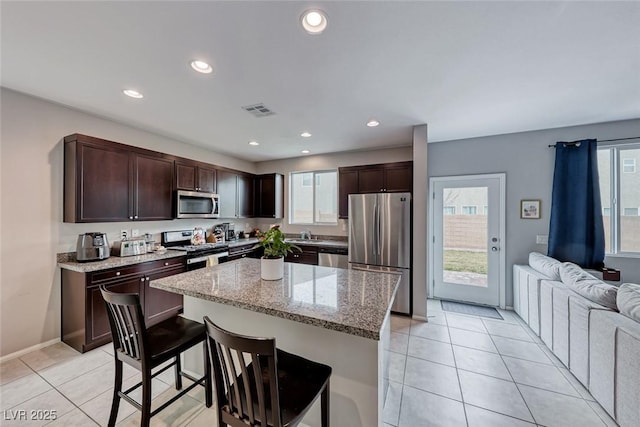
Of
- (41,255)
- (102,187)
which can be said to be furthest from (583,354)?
(41,255)

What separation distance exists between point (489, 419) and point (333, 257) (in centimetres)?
277

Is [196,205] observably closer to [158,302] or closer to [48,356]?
[158,302]

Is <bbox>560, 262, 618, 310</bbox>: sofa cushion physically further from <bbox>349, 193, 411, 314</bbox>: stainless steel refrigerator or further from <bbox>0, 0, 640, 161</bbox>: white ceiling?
<bbox>0, 0, 640, 161</bbox>: white ceiling

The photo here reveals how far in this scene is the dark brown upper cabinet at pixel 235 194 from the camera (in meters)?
4.55

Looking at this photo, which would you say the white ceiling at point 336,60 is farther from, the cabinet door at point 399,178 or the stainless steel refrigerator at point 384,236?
the stainless steel refrigerator at point 384,236

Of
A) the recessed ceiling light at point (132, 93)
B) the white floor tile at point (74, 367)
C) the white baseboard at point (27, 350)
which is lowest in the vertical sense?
the white floor tile at point (74, 367)

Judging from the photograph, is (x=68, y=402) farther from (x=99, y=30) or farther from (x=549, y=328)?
(x=549, y=328)

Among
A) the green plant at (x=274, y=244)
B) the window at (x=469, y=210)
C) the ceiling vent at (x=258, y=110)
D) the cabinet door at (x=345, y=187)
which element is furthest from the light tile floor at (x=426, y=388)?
the ceiling vent at (x=258, y=110)

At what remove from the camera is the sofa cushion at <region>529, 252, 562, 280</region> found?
277cm

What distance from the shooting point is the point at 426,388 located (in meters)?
2.08

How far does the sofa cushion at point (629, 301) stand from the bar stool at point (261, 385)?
2158 mm

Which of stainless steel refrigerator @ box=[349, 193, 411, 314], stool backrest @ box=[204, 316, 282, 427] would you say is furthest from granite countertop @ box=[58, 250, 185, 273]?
stainless steel refrigerator @ box=[349, 193, 411, 314]

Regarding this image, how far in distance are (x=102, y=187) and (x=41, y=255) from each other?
91cm

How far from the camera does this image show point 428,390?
6.74 ft
